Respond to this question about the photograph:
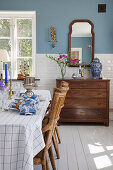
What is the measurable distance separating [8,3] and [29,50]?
1.10 metres

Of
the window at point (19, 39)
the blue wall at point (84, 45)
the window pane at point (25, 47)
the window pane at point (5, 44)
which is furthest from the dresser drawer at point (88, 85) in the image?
the window pane at point (5, 44)

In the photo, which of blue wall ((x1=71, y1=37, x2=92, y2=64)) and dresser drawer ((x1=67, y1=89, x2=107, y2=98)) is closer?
dresser drawer ((x1=67, y1=89, x2=107, y2=98))

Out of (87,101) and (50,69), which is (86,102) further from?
(50,69)

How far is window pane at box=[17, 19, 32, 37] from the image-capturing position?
5.36 meters

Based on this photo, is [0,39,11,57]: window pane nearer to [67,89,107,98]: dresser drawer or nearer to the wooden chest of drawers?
the wooden chest of drawers

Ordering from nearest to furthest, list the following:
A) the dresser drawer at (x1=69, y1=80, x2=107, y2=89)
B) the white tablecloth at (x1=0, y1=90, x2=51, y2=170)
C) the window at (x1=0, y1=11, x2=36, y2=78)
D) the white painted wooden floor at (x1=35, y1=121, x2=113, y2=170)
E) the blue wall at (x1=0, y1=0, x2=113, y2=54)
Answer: the white tablecloth at (x1=0, y1=90, x2=51, y2=170) < the white painted wooden floor at (x1=35, y1=121, x2=113, y2=170) < the dresser drawer at (x1=69, y1=80, x2=107, y2=89) < the blue wall at (x1=0, y1=0, x2=113, y2=54) < the window at (x1=0, y1=11, x2=36, y2=78)

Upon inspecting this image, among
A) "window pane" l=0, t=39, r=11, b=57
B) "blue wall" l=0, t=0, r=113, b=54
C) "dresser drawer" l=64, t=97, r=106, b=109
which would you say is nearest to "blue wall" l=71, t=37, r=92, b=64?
"blue wall" l=0, t=0, r=113, b=54

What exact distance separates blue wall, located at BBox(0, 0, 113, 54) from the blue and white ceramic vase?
37 cm

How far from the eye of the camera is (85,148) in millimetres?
3383

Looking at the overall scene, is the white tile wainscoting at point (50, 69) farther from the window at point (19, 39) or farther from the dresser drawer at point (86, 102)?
the dresser drawer at point (86, 102)

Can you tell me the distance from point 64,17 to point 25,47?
1099 mm

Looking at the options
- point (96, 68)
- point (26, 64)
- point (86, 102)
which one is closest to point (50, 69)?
point (26, 64)

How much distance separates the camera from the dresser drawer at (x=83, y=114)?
15.5 feet

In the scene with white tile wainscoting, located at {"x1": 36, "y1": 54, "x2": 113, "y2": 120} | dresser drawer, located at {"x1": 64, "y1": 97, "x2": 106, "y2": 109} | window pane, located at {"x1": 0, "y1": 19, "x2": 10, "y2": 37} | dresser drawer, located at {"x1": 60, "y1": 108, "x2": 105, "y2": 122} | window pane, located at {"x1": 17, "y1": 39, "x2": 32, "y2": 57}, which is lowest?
dresser drawer, located at {"x1": 60, "y1": 108, "x2": 105, "y2": 122}
